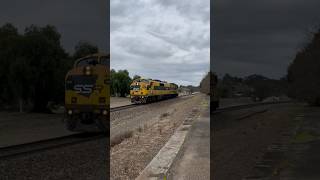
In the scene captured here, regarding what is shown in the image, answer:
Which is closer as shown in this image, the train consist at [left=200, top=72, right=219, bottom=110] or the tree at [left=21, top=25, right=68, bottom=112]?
the train consist at [left=200, top=72, right=219, bottom=110]

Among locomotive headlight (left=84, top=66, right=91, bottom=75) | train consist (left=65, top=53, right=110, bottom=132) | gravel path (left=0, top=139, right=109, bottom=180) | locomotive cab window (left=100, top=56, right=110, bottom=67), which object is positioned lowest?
gravel path (left=0, top=139, right=109, bottom=180)

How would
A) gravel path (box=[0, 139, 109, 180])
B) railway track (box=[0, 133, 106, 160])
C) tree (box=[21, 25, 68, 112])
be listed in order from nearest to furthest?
gravel path (box=[0, 139, 109, 180])
railway track (box=[0, 133, 106, 160])
tree (box=[21, 25, 68, 112])

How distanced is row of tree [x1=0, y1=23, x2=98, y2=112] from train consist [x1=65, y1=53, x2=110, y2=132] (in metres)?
15.4

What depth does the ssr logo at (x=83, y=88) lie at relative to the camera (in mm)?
16188

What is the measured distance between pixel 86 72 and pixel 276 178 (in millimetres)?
8867

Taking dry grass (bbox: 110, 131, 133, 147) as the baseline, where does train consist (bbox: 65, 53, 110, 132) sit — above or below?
above

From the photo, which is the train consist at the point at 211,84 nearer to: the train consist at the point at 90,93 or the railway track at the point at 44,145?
the railway track at the point at 44,145

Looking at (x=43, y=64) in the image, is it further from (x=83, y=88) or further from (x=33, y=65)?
(x=83, y=88)

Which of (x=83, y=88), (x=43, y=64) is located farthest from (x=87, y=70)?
(x=43, y=64)

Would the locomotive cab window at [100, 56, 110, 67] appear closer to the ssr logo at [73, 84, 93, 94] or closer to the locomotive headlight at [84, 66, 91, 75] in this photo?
the locomotive headlight at [84, 66, 91, 75]

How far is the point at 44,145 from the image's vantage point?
1520 centimetres

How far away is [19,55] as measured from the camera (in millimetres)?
31688

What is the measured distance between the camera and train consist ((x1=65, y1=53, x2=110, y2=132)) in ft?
52.6

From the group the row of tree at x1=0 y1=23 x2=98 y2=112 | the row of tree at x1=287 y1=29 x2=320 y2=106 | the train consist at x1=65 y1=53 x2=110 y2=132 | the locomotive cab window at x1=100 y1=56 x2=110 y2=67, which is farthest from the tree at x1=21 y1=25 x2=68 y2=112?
the row of tree at x1=287 y1=29 x2=320 y2=106
